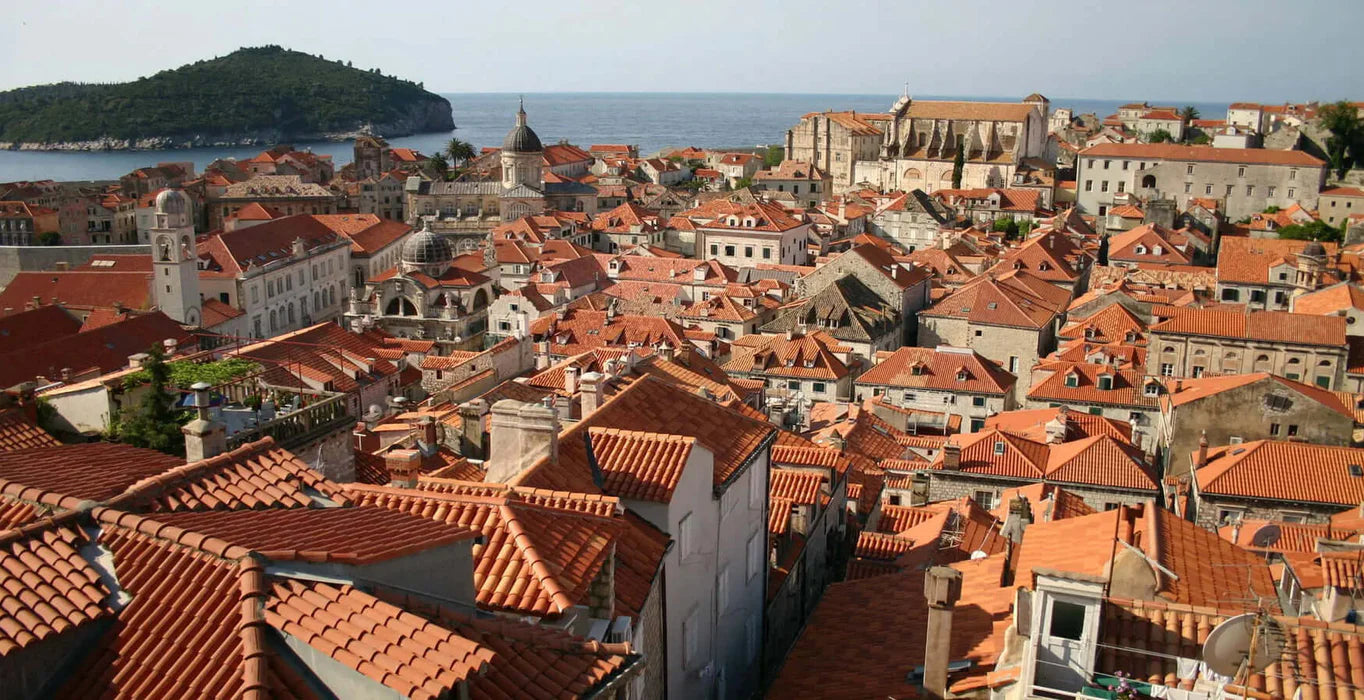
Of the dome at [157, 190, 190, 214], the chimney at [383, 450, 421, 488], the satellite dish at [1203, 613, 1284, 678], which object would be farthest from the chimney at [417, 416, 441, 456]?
the dome at [157, 190, 190, 214]

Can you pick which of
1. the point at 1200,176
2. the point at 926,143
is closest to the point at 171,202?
the point at 1200,176

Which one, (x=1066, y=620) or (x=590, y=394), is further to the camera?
(x=590, y=394)

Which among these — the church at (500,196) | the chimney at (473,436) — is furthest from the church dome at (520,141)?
the chimney at (473,436)

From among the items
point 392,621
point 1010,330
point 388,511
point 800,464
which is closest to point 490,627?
point 392,621

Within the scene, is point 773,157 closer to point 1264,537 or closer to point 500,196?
point 500,196

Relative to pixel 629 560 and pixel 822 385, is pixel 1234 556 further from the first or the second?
pixel 822 385

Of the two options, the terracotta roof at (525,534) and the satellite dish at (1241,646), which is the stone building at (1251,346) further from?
the satellite dish at (1241,646)

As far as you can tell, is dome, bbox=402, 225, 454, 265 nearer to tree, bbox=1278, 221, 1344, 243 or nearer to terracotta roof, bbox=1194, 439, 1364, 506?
terracotta roof, bbox=1194, 439, 1364, 506
